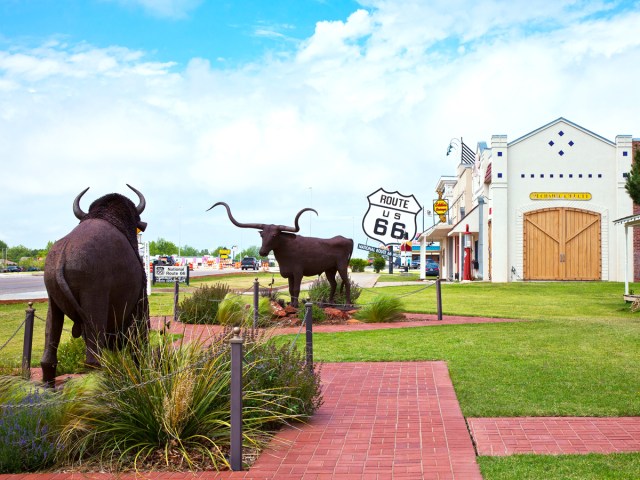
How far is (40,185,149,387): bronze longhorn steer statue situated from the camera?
21.4 feet

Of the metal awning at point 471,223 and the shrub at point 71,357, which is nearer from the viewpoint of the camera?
the shrub at point 71,357

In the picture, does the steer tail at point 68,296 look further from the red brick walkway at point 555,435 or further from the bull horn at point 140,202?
the red brick walkway at point 555,435

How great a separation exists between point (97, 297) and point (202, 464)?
194 centimetres

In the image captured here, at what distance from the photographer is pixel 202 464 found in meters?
5.69

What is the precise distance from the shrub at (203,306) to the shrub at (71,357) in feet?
19.6

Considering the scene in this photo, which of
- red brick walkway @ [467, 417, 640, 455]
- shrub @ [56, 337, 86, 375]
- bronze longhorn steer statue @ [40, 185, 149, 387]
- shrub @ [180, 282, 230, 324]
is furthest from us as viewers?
shrub @ [180, 282, 230, 324]

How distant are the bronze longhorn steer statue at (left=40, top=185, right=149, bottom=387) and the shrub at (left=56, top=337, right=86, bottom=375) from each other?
3048 mm

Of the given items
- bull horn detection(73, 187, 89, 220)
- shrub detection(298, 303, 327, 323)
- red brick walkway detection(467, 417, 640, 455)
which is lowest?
red brick walkway detection(467, 417, 640, 455)

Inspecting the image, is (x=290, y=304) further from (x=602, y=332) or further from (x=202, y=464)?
(x=202, y=464)

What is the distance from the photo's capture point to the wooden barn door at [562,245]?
33469 mm

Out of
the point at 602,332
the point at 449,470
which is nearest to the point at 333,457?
the point at 449,470

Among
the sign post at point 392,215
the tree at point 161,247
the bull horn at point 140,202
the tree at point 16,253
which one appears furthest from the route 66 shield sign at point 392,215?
the tree at point 16,253

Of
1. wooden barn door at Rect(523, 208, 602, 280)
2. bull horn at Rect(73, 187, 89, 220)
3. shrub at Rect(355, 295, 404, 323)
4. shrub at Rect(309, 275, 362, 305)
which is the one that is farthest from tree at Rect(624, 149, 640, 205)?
wooden barn door at Rect(523, 208, 602, 280)

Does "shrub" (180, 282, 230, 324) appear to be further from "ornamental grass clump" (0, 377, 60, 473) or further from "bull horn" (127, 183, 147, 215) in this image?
"ornamental grass clump" (0, 377, 60, 473)
